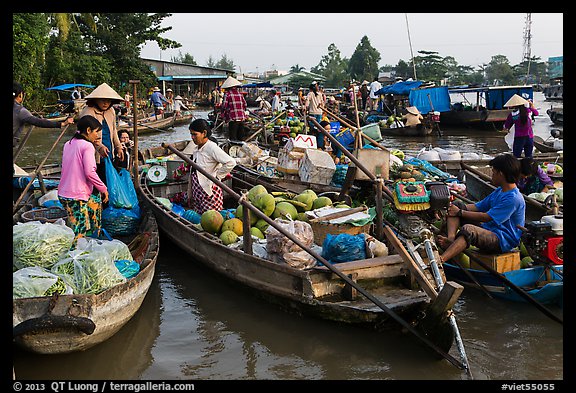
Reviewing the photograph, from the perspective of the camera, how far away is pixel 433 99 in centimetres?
2042

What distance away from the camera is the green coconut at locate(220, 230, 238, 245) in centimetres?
544

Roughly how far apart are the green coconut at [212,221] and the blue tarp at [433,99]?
51.6ft

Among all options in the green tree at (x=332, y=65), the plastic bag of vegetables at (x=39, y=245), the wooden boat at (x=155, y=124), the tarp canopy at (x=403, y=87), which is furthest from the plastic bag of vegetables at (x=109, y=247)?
the green tree at (x=332, y=65)

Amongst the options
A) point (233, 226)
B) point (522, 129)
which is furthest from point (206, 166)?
point (522, 129)

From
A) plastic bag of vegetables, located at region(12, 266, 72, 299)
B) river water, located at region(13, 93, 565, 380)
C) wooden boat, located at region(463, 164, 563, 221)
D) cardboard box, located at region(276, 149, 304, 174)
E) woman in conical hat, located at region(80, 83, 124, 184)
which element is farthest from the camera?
cardboard box, located at region(276, 149, 304, 174)

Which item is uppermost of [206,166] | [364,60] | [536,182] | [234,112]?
[364,60]

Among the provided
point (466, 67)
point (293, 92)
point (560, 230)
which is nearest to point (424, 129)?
point (560, 230)

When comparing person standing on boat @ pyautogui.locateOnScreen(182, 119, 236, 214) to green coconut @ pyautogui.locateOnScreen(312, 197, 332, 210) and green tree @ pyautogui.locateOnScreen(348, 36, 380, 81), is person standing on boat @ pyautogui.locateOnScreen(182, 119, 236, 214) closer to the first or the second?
green coconut @ pyautogui.locateOnScreen(312, 197, 332, 210)

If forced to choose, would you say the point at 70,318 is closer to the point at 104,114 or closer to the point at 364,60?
the point at 104,114

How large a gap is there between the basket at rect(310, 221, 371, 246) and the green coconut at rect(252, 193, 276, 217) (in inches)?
23.3

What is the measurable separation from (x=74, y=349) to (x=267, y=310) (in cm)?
177

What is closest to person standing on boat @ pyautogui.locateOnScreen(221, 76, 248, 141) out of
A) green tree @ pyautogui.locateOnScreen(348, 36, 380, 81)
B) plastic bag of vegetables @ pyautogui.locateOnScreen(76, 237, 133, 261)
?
plastic bag of vegetables @ pyautogui.locateOnScreen(76, 237, 133, 261)

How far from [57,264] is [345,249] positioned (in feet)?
7.77
